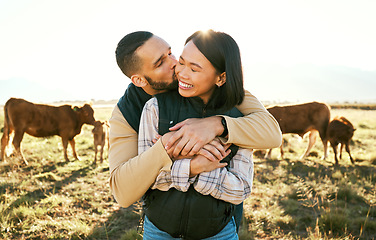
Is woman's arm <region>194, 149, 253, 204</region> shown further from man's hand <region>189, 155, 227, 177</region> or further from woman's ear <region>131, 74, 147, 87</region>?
woman's ear <region>131, 74, 147, 87</region>

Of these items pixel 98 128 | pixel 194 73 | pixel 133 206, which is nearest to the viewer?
pixel 194 73

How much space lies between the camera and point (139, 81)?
207 centimetres

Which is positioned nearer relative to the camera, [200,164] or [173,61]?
[200,164]

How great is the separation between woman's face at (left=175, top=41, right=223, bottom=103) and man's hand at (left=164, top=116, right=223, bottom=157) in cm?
24

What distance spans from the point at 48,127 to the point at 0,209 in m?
4.94

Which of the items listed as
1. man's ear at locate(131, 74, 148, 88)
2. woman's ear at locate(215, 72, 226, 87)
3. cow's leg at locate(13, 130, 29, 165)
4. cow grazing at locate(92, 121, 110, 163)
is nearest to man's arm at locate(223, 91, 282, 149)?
woman's ear at locate(215, 72, 226, 87)

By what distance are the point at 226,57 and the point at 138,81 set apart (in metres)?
0.71

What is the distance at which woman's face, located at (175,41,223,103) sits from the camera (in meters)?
1.75

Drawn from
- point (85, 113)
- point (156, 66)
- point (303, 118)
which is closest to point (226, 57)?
point (156, 66)

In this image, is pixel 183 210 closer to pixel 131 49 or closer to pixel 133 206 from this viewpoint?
pixel 131 49

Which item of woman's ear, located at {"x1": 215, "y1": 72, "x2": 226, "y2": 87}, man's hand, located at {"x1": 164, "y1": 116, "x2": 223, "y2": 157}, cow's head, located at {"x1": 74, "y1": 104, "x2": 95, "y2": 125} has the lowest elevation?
cow's head, located at {"x1": 74, "y1": 104, "x2": 95, "y2": 125}

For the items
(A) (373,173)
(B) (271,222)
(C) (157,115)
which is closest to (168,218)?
(C) (157,115)

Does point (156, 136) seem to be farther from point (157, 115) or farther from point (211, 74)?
point (211, 74)

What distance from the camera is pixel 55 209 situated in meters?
5.11
